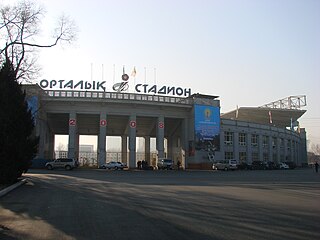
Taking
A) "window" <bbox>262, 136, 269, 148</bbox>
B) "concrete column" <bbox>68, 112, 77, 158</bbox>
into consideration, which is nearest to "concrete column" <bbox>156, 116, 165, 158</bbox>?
"concrete column" <bbox>68, 112, 77, 158</bbox>

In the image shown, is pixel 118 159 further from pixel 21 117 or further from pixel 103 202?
pixel 103 202

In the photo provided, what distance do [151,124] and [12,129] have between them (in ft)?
181

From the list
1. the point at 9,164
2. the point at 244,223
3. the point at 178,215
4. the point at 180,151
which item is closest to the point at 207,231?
the point at 244,223

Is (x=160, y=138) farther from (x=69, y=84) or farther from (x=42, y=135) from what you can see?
(x=42, y=135)

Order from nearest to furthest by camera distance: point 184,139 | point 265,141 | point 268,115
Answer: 1. point 184,139
2. point 265,141
3. point 268,115

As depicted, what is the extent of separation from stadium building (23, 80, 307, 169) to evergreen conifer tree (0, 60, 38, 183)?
31283 millimetres

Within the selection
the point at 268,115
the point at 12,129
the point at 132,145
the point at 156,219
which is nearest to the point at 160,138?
the point at 132,145

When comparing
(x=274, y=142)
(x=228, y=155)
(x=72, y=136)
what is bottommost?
(x=228, y=155)

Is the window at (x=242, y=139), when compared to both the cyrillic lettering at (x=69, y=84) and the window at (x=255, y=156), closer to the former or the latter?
the window at (x=255, y=156)

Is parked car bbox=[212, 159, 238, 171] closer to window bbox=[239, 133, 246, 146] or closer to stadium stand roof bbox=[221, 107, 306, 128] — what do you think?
window bbox=[239, 133, 246, 146]

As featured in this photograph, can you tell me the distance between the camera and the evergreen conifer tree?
20.3 m

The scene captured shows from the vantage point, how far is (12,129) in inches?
829

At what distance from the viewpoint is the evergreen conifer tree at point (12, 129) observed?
66.7ft

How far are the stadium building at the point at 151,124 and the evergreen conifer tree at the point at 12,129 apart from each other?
31.3 metres
